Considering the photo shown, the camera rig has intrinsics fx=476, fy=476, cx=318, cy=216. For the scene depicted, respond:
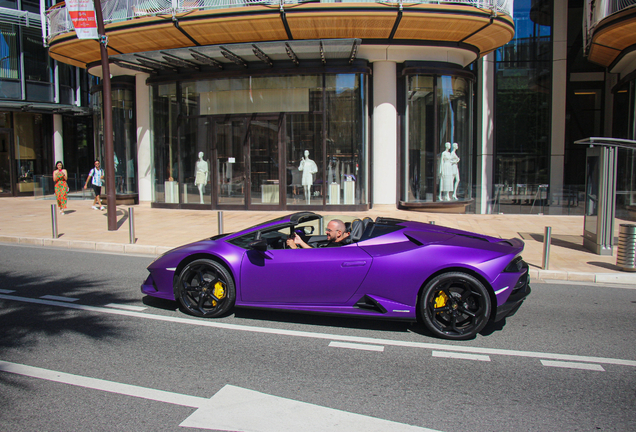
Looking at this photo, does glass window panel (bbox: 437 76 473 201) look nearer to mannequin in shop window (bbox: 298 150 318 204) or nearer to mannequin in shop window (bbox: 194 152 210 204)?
mannequin in shop window (bbox: 298 150 318 204)

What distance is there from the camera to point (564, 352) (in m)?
4.46

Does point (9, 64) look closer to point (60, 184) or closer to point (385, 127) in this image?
point (60, 184)

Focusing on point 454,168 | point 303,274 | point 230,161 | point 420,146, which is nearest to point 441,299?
point 303,274

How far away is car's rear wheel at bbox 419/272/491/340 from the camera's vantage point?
4.64m

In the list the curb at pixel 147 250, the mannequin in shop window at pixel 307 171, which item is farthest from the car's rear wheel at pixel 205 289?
the mannequin in shop window at pixel 307 171

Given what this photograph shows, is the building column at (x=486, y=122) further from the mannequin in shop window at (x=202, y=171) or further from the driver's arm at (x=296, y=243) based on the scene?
the driver's arm at (x=296, y=243)

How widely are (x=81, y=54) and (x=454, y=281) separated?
17.9m

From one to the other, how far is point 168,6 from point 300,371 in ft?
47.6

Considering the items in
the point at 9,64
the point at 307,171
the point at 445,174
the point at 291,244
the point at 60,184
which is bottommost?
the point at 291,244

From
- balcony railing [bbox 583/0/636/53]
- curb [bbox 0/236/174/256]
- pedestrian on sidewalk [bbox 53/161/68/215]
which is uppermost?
balcony railing [bbox 583/0/636/53]

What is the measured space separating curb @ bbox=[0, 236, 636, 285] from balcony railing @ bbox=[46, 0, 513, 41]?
25.7 feet

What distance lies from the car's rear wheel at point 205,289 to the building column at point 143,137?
1452cm

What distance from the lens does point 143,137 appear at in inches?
745

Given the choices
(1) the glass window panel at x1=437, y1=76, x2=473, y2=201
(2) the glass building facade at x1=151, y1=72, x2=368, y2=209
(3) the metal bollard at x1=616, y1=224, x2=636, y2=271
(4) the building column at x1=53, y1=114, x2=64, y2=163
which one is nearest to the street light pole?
(2) the glass building facade at x1=151, y1=72, x2=368, y2=209
